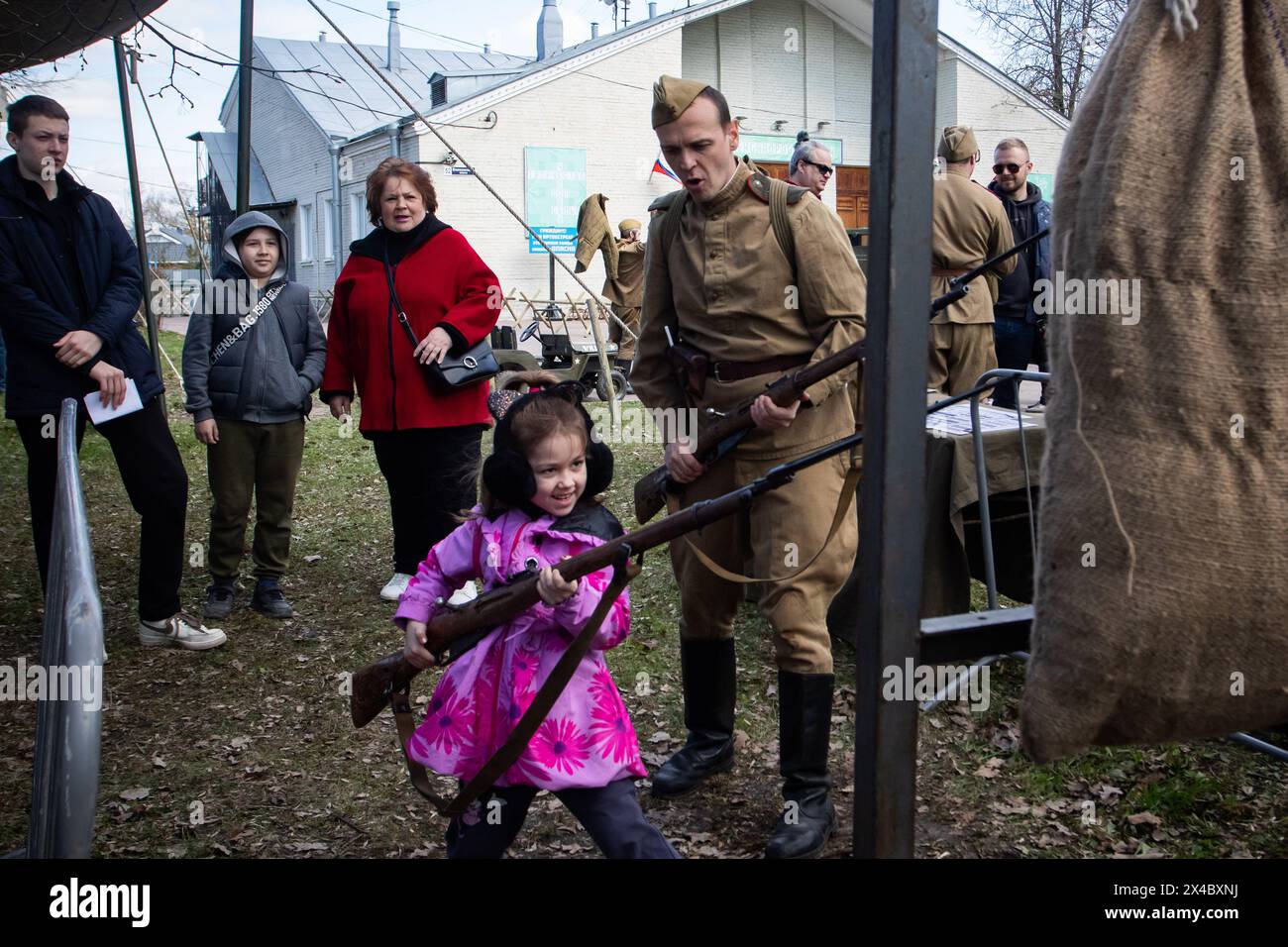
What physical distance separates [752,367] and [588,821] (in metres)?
1.59

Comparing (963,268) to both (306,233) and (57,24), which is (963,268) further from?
(306,233)

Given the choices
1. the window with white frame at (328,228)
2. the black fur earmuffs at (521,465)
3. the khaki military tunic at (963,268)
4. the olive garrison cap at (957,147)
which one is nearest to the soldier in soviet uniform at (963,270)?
the khaki military tunic at (963,268)

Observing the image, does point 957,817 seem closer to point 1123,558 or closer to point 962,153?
point 1123,558

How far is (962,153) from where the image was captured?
23.3 ft

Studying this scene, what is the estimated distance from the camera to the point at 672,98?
3506 millimetres

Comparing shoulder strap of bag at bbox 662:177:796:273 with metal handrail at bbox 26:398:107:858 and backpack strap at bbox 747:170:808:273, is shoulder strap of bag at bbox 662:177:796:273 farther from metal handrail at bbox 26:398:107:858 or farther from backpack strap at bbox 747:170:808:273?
metal handrail at bbox 26:398:107:858

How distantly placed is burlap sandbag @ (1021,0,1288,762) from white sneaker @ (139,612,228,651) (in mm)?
4791

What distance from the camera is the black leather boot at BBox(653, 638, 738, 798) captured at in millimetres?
3953

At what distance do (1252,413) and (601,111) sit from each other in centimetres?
2669

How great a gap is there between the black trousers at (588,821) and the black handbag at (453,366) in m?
3.02

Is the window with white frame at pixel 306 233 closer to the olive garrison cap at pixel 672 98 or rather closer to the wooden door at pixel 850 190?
the wooden door at pixel 850 190

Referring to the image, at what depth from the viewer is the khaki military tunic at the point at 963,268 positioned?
671 centimetres

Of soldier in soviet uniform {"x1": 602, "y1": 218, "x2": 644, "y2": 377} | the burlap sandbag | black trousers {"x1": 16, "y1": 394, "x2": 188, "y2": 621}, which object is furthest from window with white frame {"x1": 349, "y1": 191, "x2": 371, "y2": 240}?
the burlap sandbag

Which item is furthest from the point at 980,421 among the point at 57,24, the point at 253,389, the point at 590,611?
the point at 57,24
